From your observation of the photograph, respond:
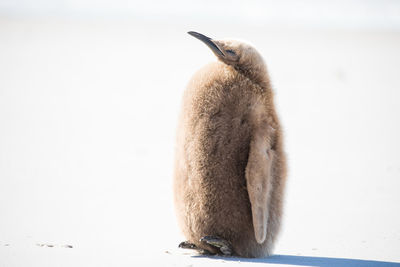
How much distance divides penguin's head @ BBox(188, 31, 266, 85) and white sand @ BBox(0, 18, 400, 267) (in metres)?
1.33

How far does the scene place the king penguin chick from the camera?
3754 mm

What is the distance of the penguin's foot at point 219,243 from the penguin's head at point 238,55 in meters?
1.17

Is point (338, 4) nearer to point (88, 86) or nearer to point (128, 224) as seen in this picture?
point (88, 86)

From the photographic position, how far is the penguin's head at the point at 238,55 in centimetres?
401

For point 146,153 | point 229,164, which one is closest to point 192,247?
point 229,164

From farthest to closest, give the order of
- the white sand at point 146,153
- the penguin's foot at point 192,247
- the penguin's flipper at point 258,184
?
1. the white sand at point 146,153
2. the penguin's foot at point 192,247
3. the penguin's flipper at point 258,184

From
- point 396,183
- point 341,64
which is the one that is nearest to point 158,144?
point 396,183

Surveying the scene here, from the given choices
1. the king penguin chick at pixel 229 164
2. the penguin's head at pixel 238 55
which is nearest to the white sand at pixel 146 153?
the king penguin chick at pixel 229 164

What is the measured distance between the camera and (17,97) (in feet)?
41.7

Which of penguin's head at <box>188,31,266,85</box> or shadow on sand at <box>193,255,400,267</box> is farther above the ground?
penguin's head at <box>188,31,266,85</box>

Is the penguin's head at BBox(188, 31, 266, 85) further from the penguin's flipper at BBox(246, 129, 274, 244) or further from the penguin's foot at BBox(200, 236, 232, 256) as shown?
the penguin's foot at BBox(200, 236, 232, 256)

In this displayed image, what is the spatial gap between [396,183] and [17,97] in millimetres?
8930

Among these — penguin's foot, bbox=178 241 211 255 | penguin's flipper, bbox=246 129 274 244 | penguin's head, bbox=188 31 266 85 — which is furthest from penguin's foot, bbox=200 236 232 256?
penguin's head, bbox=188 31 266 85

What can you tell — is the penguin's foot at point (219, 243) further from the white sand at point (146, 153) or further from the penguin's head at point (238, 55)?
the penguin's head at point (238, 55)
